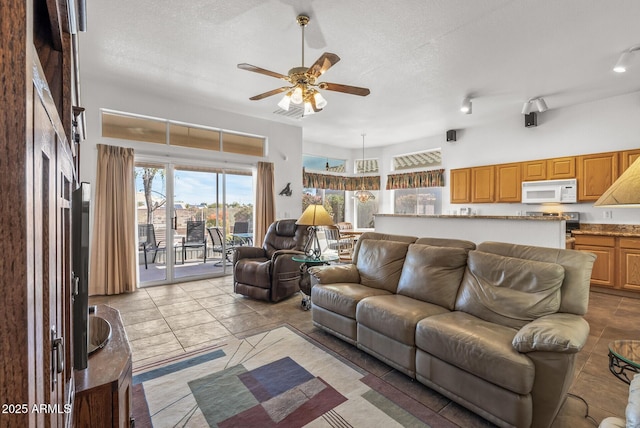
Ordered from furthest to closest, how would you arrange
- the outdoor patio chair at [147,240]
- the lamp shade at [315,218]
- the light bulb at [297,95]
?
the outdoor patio chair at [147,240] → the lamp shade at [315,218] → the light bulb at [297,95]

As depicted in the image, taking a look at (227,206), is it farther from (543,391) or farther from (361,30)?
(543,391)

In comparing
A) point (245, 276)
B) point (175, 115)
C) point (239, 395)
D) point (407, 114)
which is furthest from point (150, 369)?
point (407, 114)

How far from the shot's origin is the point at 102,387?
1144 mm

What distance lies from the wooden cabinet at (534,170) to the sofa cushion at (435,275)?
3991 millimetres

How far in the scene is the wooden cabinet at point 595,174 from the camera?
15.2ft

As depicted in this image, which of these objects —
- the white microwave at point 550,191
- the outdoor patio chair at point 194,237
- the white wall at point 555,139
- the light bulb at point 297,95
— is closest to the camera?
the light bulb at point 297,95

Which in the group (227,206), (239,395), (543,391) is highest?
(227,206)

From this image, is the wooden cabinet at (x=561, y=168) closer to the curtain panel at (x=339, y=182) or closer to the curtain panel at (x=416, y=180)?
the curtain panel at (x=416, y=180)

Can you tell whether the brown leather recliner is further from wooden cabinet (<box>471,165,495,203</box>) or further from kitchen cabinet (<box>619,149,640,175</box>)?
kitchen cabinet (<box>619,149,640,175</box>)

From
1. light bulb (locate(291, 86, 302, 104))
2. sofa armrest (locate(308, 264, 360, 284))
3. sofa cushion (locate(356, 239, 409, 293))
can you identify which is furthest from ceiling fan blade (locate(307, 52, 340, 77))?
sofa armrest (locate(308, 264, 360, 284))

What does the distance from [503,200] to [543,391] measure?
16.2 feet

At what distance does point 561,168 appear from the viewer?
16.8 ft

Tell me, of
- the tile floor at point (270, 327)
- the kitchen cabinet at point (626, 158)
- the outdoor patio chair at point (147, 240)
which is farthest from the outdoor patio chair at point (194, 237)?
the kitchen cabinet at point (626, 158)

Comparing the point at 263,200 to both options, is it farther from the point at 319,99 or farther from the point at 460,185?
the point at 460,185
